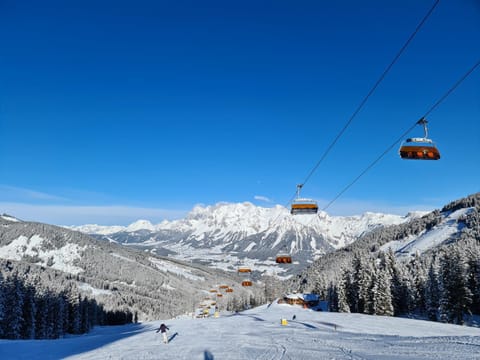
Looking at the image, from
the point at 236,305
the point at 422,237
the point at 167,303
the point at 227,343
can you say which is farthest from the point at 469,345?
the point at 422,237

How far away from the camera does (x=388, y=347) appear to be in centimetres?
1667

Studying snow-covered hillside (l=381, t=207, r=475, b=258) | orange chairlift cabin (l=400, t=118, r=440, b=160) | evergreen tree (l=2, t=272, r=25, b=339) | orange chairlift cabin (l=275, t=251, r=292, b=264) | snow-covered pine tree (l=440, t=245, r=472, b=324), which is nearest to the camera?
orange chairlift cabin (l=400, t=118, r=440, b=160)

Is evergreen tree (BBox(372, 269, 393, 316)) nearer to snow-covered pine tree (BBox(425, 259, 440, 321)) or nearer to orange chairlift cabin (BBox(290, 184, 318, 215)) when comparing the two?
snow-covered pine tree (BBox(425, 259, 440, 321))

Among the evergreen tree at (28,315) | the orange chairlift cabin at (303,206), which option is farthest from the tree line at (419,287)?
the evergreen tree at (28,315)

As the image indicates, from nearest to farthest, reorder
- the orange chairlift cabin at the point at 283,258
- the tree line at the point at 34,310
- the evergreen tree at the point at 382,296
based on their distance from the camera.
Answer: the orange chairlift cabin at the point at 283,258
the tree line at the point at 34,310
the evergreen tree at the point at 382,296

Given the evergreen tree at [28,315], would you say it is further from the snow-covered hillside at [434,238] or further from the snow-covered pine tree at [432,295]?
the snow-covered hillside at [434,238]

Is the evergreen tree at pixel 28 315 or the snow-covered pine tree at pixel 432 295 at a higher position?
the snow-covered pine tree at pixel 432 295

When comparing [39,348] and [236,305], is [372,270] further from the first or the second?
[236,305]

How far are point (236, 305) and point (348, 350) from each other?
12780 centimetres

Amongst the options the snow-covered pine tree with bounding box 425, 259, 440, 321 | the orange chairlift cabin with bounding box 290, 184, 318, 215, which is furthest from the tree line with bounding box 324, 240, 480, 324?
the orange chairlift cabin with bounding box 290, 184, 318, 215

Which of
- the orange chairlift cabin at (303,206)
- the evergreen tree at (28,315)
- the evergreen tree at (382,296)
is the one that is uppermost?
the orange chairlift cabin at (303,206)

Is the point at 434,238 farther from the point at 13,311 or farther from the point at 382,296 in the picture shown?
the point at 13,311

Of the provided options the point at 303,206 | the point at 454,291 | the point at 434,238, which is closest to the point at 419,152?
the point at 303,206

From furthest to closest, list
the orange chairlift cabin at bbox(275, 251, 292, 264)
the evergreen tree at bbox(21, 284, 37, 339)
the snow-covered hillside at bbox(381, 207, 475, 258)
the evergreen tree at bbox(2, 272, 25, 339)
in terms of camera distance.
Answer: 1. the snow-covered hillside at bbox(381, 207, 475, 258)
2. the evergreen tree at bbox(21, 284, 37, 339)
3. the evergreen tree at bbox(2, 272, 25, 339)
4. the orange chairlift cabin at bbox(275, 251, 292, 264)
